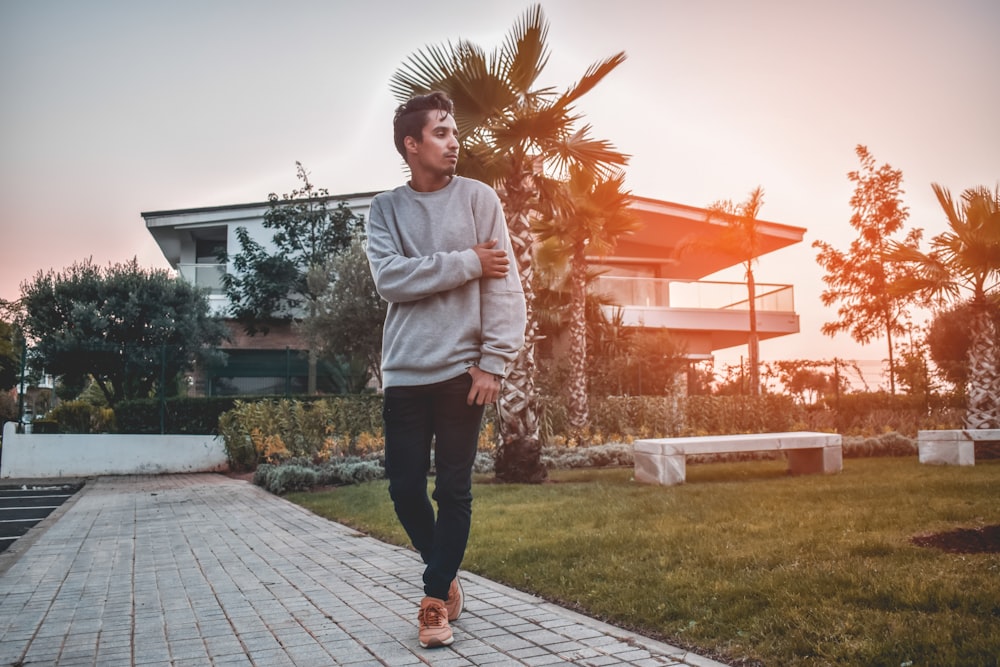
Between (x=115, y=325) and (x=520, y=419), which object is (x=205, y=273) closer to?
(x=115, y=325)

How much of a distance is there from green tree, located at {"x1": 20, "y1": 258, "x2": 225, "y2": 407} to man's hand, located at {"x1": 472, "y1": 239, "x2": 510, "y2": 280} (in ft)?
50.0

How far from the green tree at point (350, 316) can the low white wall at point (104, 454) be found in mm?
4606

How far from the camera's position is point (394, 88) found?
36.0 feet

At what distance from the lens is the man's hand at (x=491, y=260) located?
3369 millimetres

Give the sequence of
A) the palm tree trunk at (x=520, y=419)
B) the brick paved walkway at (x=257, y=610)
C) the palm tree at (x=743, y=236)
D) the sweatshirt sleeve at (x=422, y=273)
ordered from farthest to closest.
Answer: the palm tree at (x=743, y=236)
the palm tree trunk at (x=520, y=419)
the sweatshirt sleeve at (x=422, y=273)
the brick paved walkway at (x=257, y=610)

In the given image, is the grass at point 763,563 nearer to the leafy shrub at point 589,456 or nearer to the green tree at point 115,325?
the leafy shrub at point 589,456

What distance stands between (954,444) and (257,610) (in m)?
10.8

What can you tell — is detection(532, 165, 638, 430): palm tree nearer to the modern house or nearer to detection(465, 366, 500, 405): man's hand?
the modern house

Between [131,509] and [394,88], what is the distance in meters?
6.50

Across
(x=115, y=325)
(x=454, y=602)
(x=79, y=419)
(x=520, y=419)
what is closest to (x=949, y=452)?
(x=520, y=419)

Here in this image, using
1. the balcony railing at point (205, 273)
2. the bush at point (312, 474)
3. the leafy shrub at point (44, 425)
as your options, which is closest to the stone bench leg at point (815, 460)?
the bush at point (312, 474)

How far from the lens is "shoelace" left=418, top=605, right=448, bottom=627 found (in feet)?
10.7

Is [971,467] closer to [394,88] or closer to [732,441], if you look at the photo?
[732,441]

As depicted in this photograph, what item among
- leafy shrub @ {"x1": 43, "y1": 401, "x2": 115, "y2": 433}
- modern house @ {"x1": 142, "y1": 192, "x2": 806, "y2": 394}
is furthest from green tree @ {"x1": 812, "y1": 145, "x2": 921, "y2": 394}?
leafy shrub @ {"x1": 43, "y1": 401, "x2": 115, "y2": 433}
